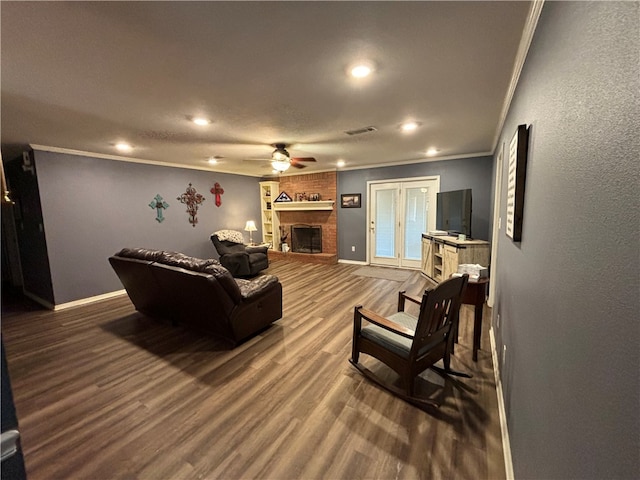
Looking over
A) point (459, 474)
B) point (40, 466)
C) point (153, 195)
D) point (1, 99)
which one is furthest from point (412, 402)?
point (153, 195)

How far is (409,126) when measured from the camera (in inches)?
125

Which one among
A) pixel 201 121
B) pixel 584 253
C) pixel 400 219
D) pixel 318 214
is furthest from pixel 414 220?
pixel 584 253

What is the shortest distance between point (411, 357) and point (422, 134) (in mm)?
2782

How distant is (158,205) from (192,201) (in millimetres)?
715

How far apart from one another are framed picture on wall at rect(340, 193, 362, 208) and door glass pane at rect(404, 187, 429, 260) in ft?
3.45

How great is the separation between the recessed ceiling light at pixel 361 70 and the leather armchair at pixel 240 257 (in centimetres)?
413

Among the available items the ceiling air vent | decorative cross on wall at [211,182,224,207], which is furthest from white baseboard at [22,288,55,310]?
the ceiling air vent

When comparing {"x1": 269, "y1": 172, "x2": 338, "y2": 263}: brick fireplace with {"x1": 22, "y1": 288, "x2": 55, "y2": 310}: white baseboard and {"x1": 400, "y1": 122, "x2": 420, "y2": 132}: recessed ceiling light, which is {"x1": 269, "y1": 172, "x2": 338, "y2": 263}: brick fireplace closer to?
{"x1": 400, "y1": 122, "x2": 420, "y2": 132}: recessed ceiling light

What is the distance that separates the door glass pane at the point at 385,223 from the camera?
19.8 ft

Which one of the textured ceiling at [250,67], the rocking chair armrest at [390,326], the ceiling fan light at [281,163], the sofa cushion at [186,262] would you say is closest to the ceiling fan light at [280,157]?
the ceiling fan light at [281,163]

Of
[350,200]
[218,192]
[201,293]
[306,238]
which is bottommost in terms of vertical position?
[201,293]

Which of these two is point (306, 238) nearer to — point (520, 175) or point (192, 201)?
point (192, 201)

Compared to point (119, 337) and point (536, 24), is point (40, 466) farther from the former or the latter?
point (536, 24)

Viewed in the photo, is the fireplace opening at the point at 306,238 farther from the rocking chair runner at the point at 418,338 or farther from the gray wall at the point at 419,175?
the rocking chair runner at the point at 418,338
